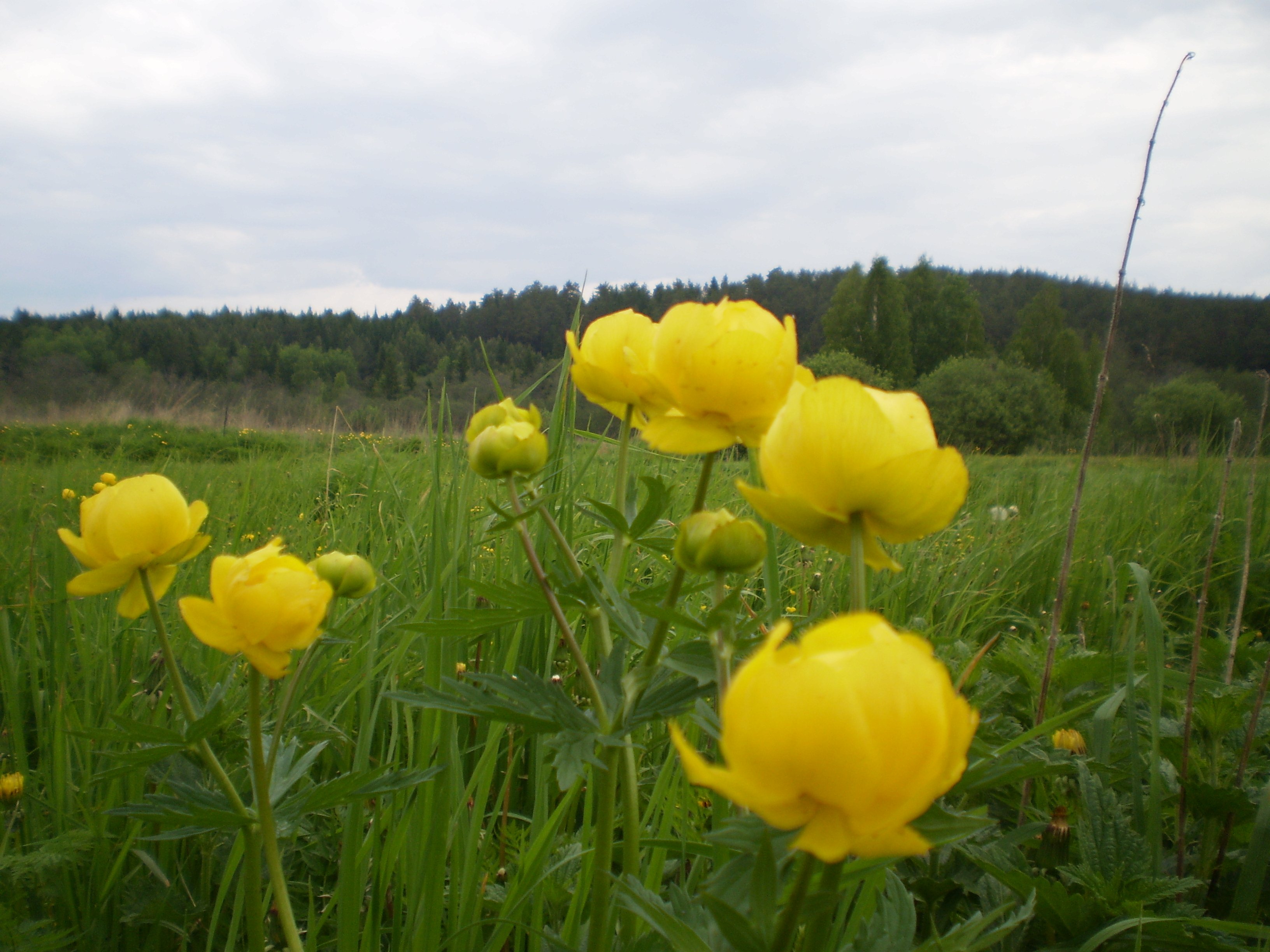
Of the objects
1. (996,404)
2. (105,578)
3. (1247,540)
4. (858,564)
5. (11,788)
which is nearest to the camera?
(858,564)

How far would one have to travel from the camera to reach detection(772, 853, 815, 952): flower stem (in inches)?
12.5

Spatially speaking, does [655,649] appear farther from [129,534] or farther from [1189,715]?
[1189,715]

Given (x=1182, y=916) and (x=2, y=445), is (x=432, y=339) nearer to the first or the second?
(x=2, y=445)

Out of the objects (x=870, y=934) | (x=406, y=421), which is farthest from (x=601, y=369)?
(x=406, y=421)

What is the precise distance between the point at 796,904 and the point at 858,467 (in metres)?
0.21

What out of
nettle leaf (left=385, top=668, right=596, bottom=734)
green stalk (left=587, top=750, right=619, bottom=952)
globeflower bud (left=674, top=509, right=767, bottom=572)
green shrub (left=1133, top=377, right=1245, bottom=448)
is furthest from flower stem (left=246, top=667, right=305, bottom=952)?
green shrub (left=1133, top=377, right=1245, bottom=448)

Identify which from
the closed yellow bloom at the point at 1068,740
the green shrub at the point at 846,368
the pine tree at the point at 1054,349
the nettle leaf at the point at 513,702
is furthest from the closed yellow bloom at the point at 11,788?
the pine tree at the point at 1054,349

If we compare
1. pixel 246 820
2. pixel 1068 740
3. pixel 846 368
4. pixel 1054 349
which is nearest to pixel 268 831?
pixel 246 820

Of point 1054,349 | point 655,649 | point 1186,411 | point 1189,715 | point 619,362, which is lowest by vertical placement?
point 1186,411

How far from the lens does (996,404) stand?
921 inches

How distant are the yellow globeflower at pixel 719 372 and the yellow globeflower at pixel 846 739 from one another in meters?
0.24

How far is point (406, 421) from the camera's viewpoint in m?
4.88

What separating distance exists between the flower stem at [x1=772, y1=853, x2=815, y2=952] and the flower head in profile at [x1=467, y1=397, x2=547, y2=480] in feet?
1.13

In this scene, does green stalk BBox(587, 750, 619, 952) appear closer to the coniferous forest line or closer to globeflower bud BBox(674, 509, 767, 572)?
globeflower bud BBox(674, 509, 767, 572)
